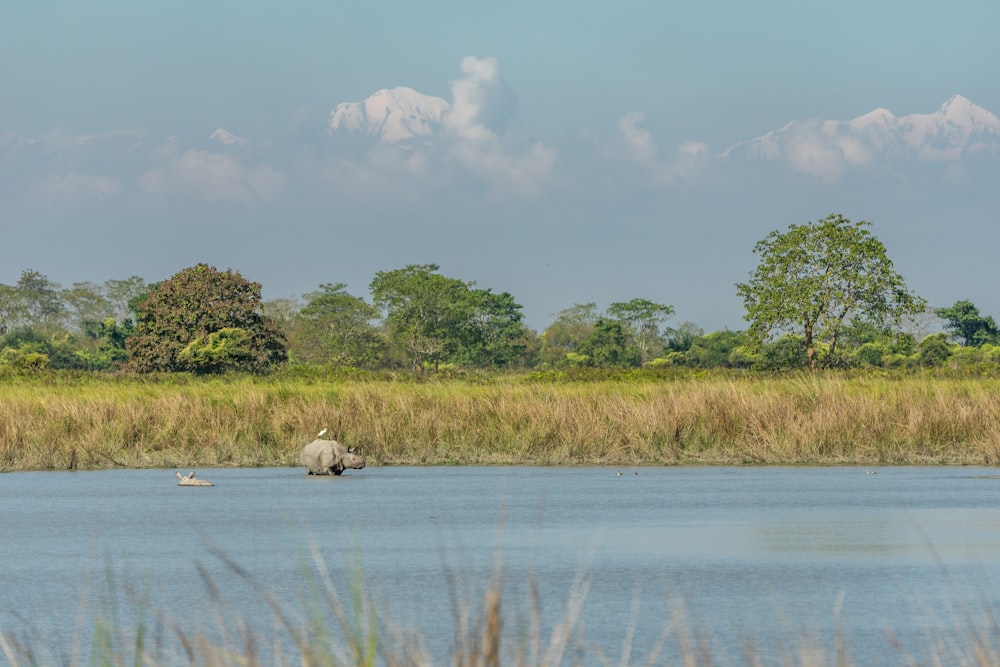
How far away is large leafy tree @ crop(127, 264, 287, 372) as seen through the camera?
160ft

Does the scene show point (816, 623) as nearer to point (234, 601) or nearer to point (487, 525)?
point (234, 601)

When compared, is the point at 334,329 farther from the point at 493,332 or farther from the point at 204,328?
the point at 204,328

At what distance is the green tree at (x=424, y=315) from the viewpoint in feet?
284

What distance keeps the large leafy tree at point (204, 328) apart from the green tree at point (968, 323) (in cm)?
3554

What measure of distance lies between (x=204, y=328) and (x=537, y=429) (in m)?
30.6

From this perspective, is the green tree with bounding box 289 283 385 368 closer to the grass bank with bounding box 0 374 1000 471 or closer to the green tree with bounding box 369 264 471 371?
the green tree with bounding box 369 264 471 371

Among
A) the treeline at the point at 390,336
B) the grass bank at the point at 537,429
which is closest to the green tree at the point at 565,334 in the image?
the treeline at the point at 390,336

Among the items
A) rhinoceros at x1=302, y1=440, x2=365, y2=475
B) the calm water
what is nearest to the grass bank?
rhinoceros at x1=302, y1=440, x2=365, y2=475

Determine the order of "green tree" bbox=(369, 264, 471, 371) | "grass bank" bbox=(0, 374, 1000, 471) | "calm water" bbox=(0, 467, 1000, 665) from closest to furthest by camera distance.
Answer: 1. "calm water" bbox=(0, 467, 1000, 665)
2. "grass bank" bbox=(0, 374, 1000, 471)
3. "green tree" bbox=(369, 264, 471, 371)

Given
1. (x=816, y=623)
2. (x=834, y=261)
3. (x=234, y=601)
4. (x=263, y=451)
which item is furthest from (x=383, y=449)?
(x=834, y=261)

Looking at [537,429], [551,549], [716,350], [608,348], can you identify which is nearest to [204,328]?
[537,429]

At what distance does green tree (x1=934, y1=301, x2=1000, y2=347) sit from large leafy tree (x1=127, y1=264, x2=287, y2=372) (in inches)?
1399

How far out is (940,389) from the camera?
22750 millimetres

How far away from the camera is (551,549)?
11438 millimetres
